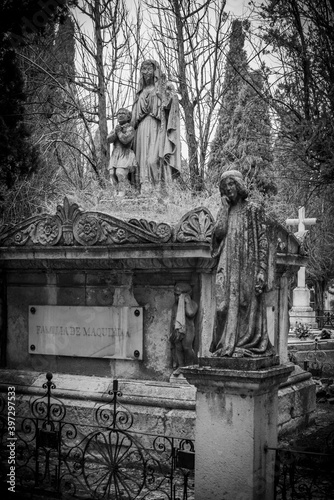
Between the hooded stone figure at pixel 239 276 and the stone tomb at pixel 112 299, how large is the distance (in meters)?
1.42

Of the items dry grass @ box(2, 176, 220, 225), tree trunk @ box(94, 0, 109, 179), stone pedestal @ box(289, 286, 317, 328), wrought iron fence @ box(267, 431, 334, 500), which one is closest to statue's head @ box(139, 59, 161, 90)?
dry grass @ box(2, 176, 220, 225)

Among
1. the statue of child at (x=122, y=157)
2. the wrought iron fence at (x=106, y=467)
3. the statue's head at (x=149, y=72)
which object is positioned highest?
the statue's head at (x=149, y=72)

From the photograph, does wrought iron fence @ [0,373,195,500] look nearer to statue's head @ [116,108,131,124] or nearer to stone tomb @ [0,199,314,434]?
stone tomb @ [0,199,314,434]

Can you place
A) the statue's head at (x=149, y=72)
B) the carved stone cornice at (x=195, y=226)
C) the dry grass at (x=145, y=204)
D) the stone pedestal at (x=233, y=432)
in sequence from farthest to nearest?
the statue's head at (x=149, y=72), the dry grass at (x=145, y=204), the carved stone cornice at (x=195, y=226), the stone pedestal at (x=233, y=432)

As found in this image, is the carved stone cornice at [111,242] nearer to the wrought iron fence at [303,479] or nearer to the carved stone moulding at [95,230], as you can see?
the carved stone moulding at [95,230]

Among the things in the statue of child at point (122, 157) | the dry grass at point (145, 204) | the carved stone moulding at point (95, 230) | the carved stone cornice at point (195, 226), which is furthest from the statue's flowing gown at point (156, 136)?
the carved stone cornice at point (195, 226)

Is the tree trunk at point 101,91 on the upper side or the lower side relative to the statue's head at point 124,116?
upper

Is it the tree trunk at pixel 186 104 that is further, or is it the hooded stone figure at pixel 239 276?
the tree trunk at pixel 186 104

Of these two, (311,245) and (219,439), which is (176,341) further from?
(311,245)

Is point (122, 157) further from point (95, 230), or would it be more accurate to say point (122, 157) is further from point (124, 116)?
point (95, 230)

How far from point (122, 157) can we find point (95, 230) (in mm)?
2005

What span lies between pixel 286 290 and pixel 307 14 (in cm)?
357

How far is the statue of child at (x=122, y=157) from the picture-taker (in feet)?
31.1

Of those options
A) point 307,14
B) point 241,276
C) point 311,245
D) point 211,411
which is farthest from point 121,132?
point 311,245
